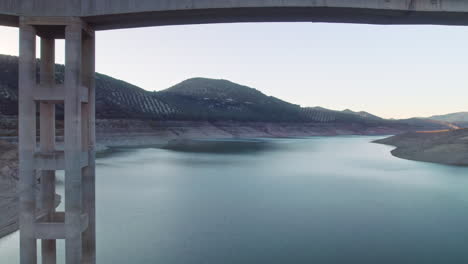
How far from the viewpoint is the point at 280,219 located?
735 inches

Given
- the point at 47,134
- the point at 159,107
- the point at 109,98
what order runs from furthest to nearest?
the point at 159,107 < the point at 109,98 < the point at 47,134

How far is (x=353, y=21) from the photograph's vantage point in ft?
32.4

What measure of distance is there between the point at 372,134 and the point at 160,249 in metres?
156

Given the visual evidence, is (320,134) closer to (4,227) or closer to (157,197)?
(157,197)

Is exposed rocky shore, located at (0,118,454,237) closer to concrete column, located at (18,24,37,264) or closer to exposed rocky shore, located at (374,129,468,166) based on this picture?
concrete column, located at (18,24,37,264)

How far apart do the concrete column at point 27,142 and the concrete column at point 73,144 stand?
90 cm

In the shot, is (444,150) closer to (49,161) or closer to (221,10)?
(221,10)

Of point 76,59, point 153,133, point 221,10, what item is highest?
point 221,10

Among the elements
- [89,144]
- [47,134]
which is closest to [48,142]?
[47,134]

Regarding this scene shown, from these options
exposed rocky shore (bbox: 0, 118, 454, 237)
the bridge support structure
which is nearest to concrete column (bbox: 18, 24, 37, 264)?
the bridge support structure

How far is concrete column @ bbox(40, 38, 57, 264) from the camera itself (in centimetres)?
909

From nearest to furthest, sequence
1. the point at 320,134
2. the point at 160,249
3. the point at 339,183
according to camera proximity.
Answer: the point at 160,249
the point at 339,183
the point at 320,134

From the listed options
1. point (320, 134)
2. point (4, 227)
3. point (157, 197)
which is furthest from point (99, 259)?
point (320, 134)

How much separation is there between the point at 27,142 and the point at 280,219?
1393cm
